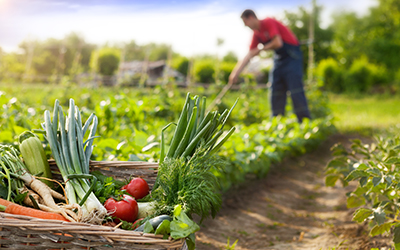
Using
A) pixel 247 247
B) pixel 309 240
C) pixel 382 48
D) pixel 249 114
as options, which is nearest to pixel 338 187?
pixel 309 240

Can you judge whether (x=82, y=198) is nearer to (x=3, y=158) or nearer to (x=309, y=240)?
(x=3, y=158)

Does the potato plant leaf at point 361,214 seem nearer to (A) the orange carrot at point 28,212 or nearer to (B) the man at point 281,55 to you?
(A) the orange carrot at point 28,212

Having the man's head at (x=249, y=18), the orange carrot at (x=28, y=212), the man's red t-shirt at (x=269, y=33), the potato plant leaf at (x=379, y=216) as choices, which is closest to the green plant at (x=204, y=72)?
the man's red t-shirt at (x=269, y=33)

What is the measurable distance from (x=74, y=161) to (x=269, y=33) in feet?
12.7

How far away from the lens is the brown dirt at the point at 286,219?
2.14 m

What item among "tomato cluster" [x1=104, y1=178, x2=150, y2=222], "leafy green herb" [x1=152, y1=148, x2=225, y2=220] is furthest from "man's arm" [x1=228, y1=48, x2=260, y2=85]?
"tomato cluster" [x1=104, y1=178, x2=150, y2=222]

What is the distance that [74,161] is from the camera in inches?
60.6

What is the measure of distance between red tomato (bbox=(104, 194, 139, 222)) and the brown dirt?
0.82 meters

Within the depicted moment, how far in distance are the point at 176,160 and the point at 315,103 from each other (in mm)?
5414

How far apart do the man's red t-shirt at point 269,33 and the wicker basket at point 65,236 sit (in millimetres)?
4077

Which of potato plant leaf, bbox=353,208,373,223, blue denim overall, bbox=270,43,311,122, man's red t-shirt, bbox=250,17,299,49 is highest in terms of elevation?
man's red t-shirt, bbox=250,17,299,49

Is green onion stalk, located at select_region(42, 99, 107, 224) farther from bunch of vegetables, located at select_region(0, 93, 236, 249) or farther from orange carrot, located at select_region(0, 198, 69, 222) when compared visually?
orange carrot, located at select_region(0, 198, 69, 222)

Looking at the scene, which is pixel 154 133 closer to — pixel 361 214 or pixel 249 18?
pixel 361 214

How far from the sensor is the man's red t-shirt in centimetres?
472
